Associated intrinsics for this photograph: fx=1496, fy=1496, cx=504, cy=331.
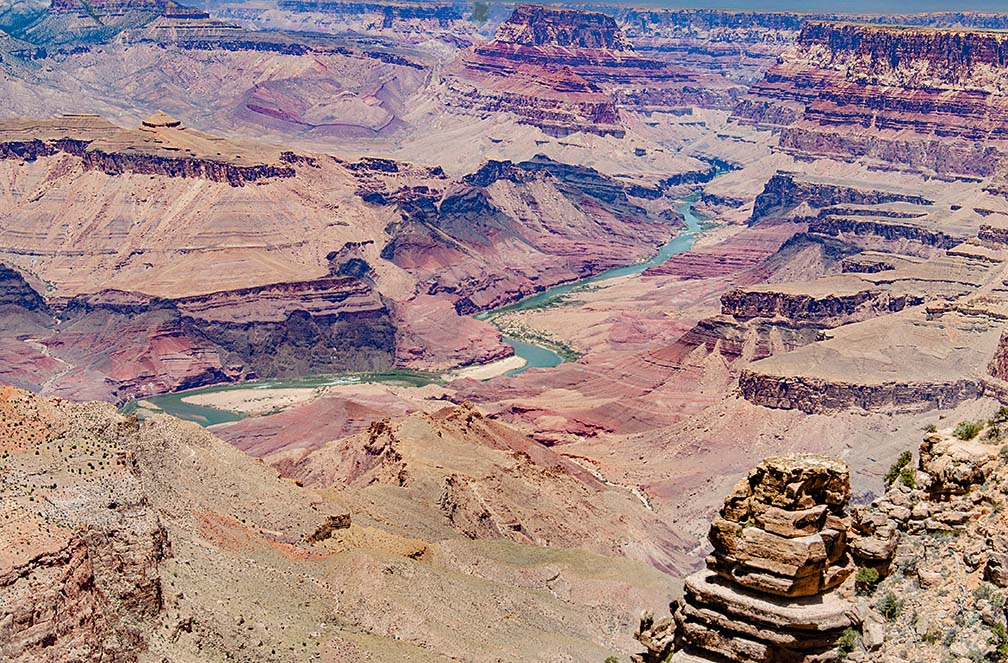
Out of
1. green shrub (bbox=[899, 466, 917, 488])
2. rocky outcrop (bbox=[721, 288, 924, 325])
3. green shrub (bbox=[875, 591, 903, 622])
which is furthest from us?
rocky outcrop (bbox=[721, 288, 924, 325])

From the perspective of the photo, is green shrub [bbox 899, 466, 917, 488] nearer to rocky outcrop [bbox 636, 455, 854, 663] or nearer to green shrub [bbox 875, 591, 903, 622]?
green shrub [bbox 875, 591, 903, 622]

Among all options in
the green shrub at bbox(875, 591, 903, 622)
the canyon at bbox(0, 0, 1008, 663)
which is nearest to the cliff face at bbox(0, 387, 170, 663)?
the canyon at bbox(0, 0, 1008, 663)

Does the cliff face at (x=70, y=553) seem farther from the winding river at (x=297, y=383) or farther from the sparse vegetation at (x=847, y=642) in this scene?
the winding river at (x=297, y=383)

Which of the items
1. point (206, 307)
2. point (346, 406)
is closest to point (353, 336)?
point (206, 307)

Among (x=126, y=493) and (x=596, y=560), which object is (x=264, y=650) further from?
(x=596, y=560)

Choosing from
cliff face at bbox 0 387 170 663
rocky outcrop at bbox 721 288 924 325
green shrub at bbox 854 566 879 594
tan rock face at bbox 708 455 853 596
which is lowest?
rocky outcrop at bbox 721 288 924 325

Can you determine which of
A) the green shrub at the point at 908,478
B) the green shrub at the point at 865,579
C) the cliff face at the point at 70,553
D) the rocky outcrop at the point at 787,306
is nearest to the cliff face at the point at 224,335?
the rocky outcrop at the point at 787,306
